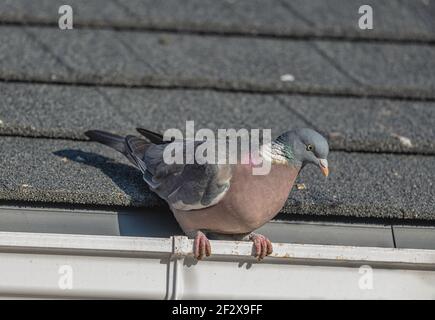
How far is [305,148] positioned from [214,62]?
3.26 ft

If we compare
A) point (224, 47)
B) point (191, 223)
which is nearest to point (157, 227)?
point (191, 223)

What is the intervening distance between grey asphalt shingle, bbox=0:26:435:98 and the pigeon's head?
2.52 ft

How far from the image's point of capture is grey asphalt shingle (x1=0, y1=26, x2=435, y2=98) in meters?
3.82

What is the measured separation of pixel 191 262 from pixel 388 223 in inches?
25.9

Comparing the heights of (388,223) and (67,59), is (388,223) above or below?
below

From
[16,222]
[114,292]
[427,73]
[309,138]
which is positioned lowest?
[114,292]

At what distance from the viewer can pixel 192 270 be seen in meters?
2.98

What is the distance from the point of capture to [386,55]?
4.14m

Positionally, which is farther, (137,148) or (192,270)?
(137,148)

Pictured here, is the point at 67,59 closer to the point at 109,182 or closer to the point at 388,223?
the point at 109,182

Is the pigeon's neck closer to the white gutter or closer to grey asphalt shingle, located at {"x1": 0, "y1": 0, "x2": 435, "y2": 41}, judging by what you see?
the white gutter
